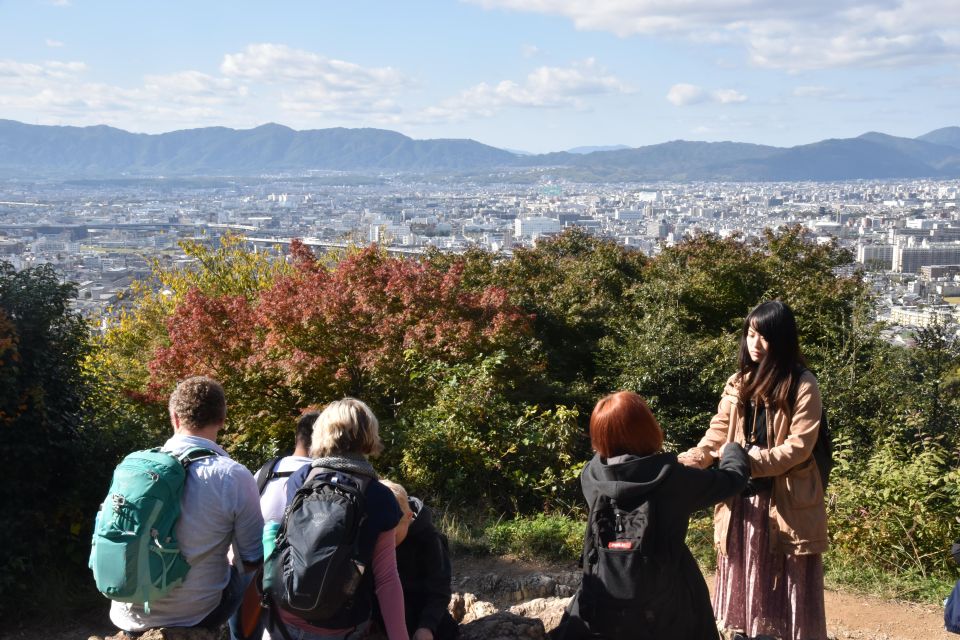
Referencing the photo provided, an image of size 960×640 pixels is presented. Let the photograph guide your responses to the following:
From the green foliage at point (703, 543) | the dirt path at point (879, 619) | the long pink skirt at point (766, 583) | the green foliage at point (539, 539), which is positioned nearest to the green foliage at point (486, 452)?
the green foliage at point (539, 539)

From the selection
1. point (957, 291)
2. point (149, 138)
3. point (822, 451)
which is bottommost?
point (957, 291)

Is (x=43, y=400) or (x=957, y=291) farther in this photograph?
(x=957, y=291)

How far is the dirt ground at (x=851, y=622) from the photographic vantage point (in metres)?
4.93

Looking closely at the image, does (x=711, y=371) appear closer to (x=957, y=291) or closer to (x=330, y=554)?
(x=330, y=554)

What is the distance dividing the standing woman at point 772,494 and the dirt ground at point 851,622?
4.26 ft

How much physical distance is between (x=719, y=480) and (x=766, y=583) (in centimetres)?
99

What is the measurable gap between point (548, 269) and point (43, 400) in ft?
38.9

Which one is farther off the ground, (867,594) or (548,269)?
(548,269)

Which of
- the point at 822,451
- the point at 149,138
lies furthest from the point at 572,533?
the point at 149,138

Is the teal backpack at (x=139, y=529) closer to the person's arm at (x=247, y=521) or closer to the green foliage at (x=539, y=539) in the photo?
the person's arm at (x=247, y=521)

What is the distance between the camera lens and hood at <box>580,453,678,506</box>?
2.93 m

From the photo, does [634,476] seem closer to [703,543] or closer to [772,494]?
[772,494]

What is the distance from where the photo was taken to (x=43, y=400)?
5.86m

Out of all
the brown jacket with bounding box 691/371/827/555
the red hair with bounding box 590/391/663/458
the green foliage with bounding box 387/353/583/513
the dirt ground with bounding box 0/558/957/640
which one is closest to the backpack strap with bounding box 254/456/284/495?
the red hair with bounding box 590/391/663/458
